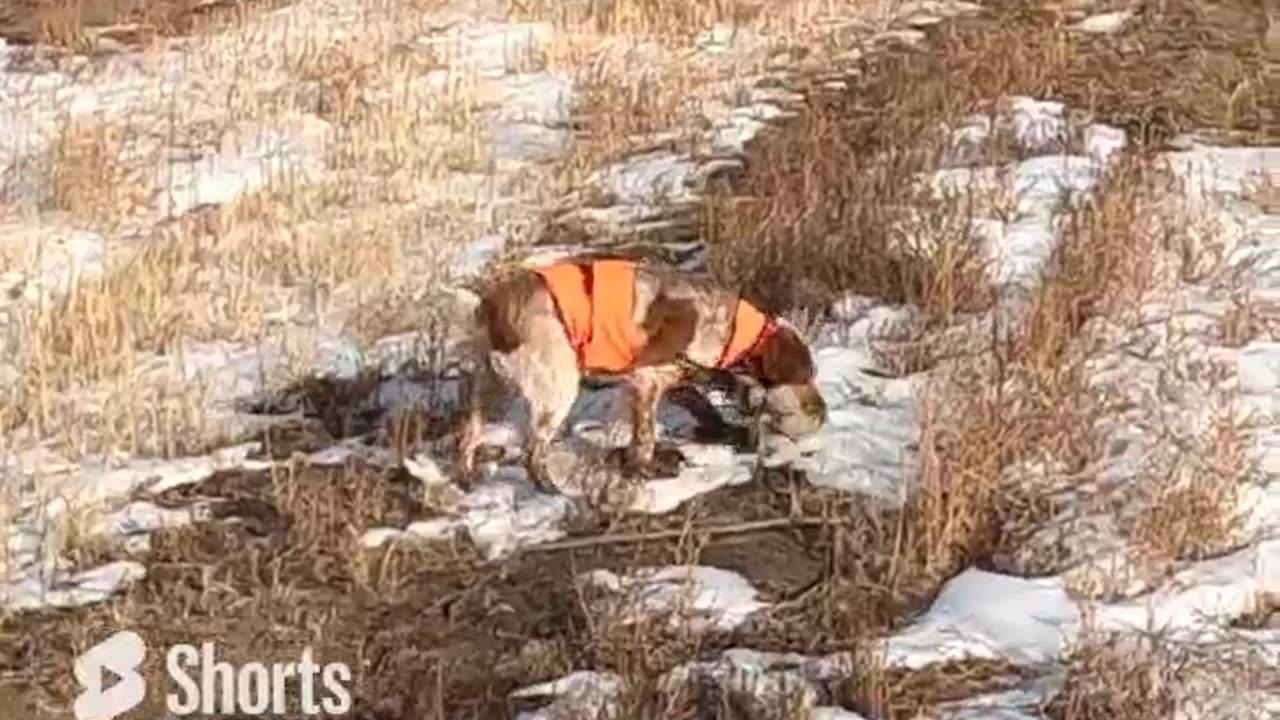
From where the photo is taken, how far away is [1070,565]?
18.9 feet

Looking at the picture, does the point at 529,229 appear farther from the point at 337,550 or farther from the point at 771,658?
the point at 771,658

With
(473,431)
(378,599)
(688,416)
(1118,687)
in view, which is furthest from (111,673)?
(1118,687)

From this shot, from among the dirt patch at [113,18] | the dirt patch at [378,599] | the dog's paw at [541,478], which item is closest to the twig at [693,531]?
the dirt patch at [378,599]

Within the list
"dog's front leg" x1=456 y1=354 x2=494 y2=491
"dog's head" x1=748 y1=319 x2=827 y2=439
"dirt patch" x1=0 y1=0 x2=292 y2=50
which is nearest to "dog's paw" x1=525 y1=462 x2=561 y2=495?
"dog's front leg" x1=456 y1=354 x2=494 y2=491

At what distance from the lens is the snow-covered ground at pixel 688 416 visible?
5.50 metres

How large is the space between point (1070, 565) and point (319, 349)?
298 cm

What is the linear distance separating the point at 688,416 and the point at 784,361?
0.47 m

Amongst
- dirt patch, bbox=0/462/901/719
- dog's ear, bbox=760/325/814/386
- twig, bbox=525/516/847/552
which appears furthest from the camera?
dog's ear, bbox=760/325/814/386

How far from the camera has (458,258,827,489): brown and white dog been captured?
241 inches

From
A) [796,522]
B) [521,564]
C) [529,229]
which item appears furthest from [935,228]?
[521,564]

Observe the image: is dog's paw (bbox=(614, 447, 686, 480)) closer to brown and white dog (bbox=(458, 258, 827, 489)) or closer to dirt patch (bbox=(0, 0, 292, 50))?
brown and white dog (bbox=(458, 258, 827, 489))

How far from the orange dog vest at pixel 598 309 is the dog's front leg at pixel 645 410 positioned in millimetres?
135

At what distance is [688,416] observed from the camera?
6887 millimetres

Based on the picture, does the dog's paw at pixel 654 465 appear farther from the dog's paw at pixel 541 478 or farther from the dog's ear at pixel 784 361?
the dog's ear at pixel 784 361
